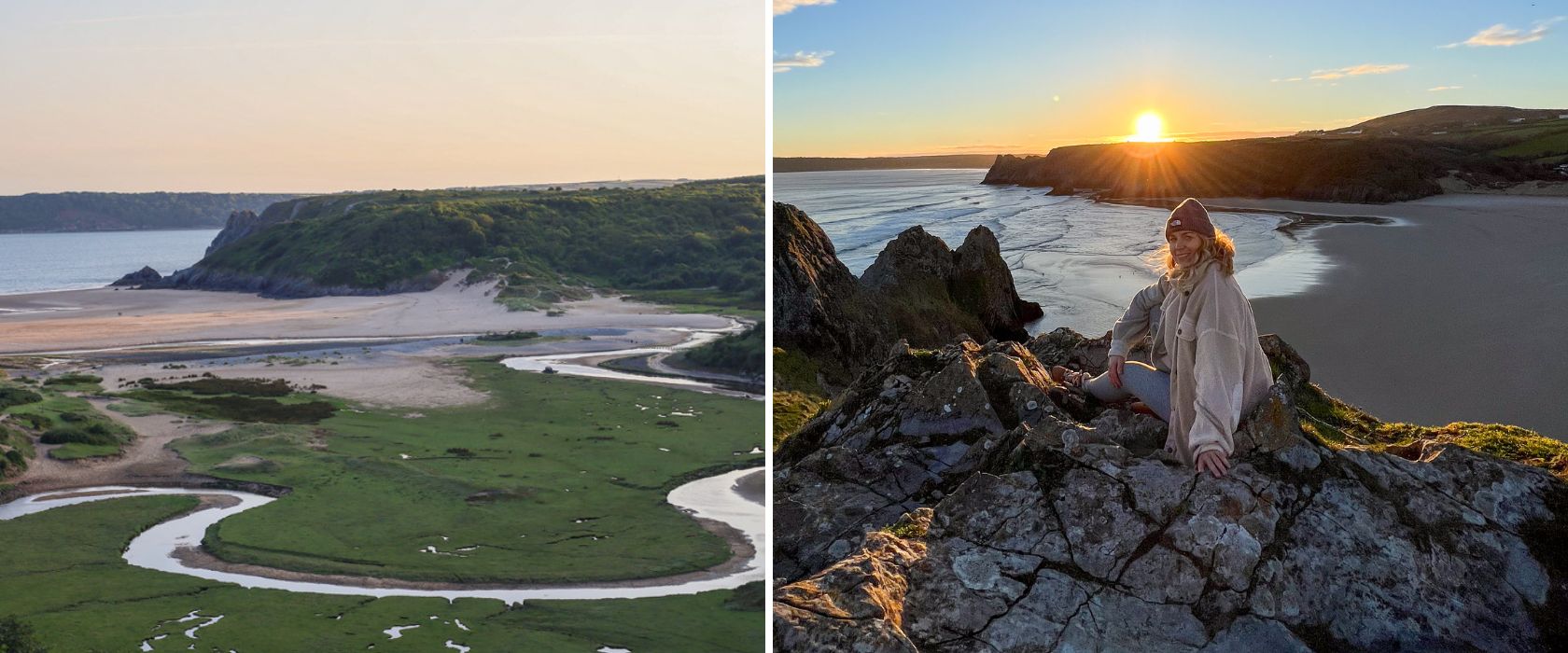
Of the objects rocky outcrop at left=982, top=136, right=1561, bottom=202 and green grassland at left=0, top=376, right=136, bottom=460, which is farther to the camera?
green grassland at left=0, top=376, right=136, bottom=460

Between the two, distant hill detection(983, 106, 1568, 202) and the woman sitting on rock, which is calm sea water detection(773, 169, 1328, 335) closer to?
distant hill detection(983, 106, 1568, 202)

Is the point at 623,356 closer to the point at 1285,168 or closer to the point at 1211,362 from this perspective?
the point at 1285,168

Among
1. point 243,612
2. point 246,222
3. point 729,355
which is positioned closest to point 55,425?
point 243,612

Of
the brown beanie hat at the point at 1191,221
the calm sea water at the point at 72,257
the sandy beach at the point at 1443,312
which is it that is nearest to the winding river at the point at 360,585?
the calm sea water at the point at 72,257

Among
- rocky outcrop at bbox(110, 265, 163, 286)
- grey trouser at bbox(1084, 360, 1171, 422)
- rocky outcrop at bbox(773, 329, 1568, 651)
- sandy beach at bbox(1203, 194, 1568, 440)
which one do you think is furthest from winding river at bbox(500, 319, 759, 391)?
rocky outcrop at bbox(773, 329, 1568, 651)

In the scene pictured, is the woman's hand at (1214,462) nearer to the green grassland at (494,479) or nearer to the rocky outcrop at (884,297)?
the rocky outcrop at (884,297)

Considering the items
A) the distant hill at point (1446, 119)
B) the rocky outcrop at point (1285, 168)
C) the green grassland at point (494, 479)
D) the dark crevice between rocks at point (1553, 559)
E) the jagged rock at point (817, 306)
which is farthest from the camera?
the green grassland at point (494, 479)
